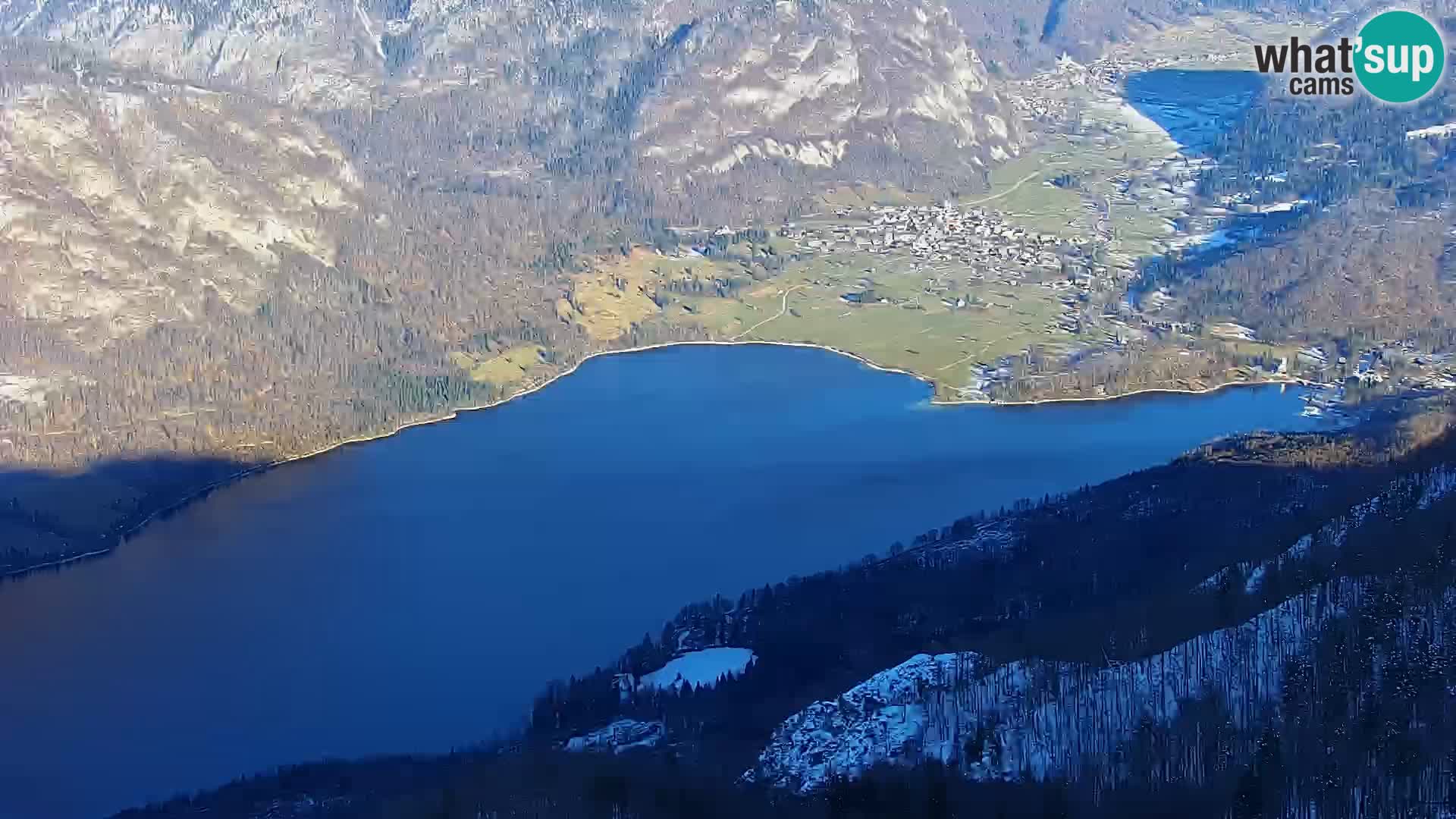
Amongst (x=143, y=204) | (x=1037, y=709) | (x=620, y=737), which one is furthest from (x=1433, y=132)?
(x=620, y=737)

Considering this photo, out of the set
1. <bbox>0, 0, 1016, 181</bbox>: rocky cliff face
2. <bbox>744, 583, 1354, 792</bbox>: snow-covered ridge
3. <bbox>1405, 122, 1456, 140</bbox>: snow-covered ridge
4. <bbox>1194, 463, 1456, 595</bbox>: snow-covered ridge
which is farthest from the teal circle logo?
<bbox>744, 583, 1354, 792</bbox>: snow-covered ridge

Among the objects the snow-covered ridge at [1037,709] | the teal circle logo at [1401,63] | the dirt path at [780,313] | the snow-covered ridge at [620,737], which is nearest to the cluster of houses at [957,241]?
the dirt path at [780,313]

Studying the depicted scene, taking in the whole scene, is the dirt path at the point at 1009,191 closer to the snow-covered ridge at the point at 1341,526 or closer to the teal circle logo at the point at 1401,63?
the teal circle logo at the point at 1401,63

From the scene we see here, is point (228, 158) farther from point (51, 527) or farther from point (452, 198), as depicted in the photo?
point (51, 527)

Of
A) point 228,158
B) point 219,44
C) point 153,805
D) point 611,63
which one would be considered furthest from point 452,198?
point 153,805

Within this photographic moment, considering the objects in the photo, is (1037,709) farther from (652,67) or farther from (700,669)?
(652,67)
